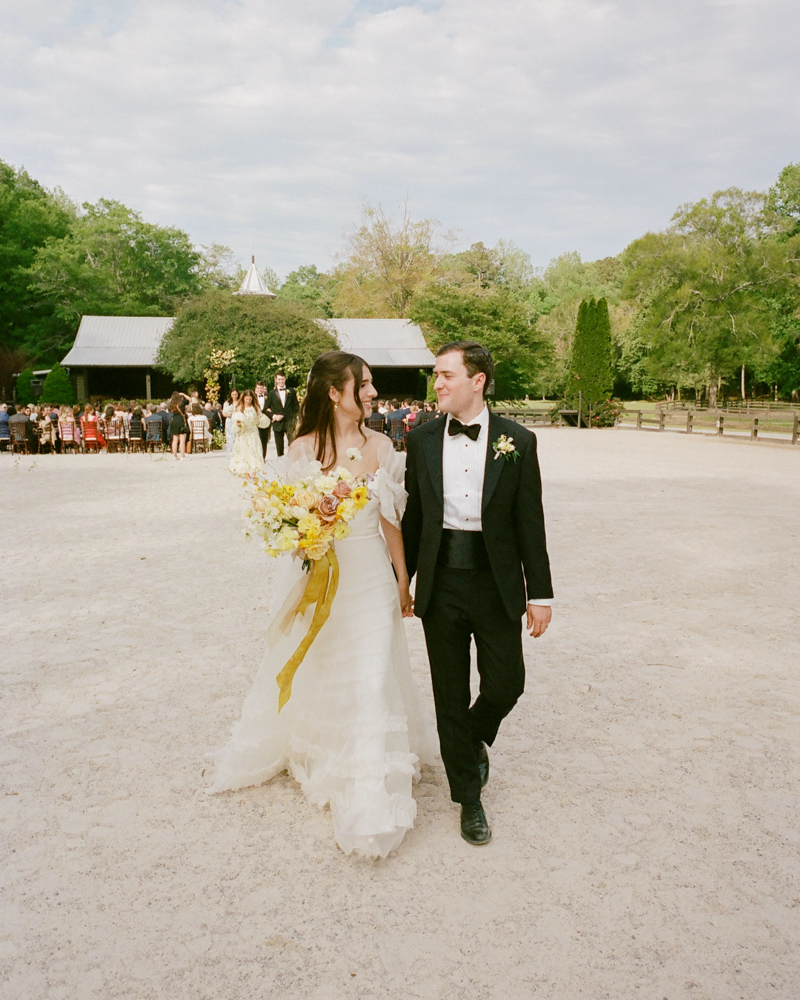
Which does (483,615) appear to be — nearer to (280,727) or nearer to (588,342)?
(280,727)

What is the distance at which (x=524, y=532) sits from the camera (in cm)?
310

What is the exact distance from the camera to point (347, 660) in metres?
3.36

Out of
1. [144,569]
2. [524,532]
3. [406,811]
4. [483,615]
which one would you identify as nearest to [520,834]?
[406,811]

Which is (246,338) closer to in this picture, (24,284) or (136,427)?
(136,427)

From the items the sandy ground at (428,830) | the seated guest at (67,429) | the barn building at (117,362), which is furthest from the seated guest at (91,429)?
the sandy ground at (428,830)

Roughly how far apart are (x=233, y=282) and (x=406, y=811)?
231 feet

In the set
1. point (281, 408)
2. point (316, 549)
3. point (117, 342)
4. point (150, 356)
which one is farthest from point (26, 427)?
point (316, 549)

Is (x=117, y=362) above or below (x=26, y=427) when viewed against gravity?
above

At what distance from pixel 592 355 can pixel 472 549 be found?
36.2 metres

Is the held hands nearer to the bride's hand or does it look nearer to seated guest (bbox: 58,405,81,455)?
the bride's hand

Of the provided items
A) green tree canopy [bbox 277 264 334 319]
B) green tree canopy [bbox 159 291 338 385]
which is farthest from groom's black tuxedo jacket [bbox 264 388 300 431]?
green tree canopy [bbox 277 264 334 319]

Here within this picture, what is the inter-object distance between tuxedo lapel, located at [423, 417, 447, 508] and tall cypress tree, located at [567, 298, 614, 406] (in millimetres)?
35937

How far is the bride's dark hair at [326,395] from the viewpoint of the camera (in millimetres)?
3299

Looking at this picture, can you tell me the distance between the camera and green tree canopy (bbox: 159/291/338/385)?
105ft
